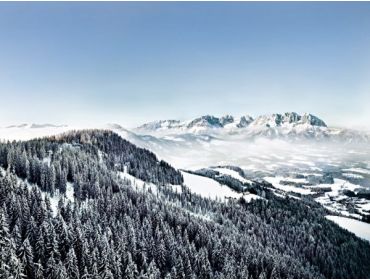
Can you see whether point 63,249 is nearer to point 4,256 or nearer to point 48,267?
point 48,267

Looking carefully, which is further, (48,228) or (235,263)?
(235,263)

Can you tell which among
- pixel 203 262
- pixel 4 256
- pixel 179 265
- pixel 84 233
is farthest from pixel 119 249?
pixel 4 256

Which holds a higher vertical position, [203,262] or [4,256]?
[4,256]

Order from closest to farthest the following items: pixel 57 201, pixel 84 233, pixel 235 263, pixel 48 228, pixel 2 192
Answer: pixel 48 228, pixel 84 233, pixel 2 192, pixel 235 263, pixel 57 201

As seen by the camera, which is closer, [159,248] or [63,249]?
[63,249]

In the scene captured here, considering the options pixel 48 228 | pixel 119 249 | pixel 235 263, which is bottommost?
pixel 235 263

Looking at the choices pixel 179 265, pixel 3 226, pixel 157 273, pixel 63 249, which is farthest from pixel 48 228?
pixel 179 265

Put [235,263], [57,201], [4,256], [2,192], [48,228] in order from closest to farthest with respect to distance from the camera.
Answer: [4,256]
[48,228]
[2,192]
[235,263]
[57,201]

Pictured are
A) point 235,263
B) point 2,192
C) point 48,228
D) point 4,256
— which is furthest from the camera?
point 235,263

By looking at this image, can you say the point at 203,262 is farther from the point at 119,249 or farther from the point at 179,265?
the point at 119,249
